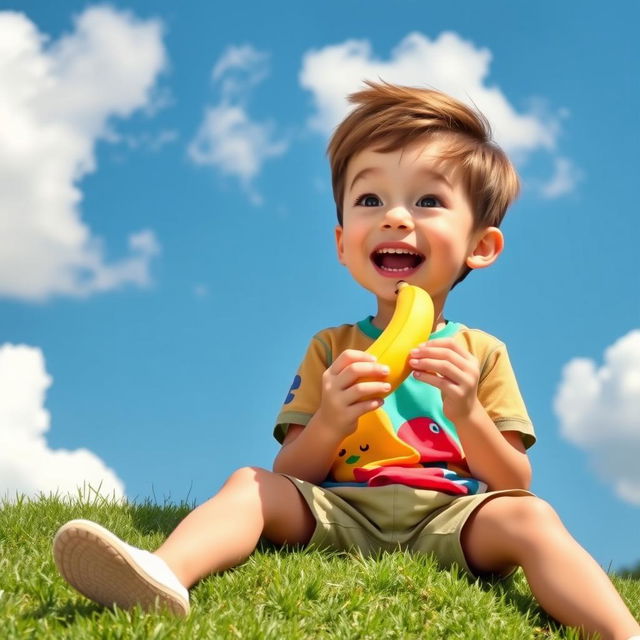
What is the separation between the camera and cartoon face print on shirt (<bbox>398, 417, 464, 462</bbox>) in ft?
16.7

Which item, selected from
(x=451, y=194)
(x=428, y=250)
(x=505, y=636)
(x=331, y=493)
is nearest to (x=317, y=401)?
(x=331, y=493)

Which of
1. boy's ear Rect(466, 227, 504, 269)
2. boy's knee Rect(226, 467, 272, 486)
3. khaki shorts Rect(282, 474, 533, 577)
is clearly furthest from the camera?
boy's ear Rect(466, 227, 504, 269)

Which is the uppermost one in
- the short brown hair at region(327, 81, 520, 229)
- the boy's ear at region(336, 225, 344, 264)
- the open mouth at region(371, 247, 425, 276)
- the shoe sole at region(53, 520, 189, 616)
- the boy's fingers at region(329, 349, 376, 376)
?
the short brown hair at region(327, 81, 520, 229)

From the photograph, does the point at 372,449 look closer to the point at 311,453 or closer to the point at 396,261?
the point at 311,453

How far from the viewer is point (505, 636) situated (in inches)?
162

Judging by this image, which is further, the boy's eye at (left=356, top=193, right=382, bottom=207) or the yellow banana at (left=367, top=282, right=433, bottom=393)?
the boy's eye at (left=356, top=193, right=382, bottom=207)

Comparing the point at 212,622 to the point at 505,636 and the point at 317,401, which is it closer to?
the point at 505,636

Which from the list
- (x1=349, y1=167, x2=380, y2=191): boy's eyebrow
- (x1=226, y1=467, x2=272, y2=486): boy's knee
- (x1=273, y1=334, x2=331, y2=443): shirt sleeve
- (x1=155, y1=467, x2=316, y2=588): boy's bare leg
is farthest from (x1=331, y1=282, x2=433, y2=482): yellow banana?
(x1=349, y1=167, x2=380, y2=191): boy's eyebrow

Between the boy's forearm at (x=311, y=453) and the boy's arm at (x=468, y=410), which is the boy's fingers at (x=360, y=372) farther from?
the boy's forearm at (x=311, y=453)

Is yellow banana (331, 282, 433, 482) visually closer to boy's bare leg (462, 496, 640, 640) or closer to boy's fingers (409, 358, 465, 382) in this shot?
boy's fingers (409, 358, 465, 382)

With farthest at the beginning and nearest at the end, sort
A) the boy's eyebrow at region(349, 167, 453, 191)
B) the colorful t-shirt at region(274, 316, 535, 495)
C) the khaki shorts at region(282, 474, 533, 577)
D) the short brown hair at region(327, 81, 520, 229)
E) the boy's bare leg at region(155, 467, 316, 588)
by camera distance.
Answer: the short brown hair at region(327, 81, 520, 229)
the boy's eyebrow at region(349, 167, 453, 191)
the colorful t-shirt at region(274, 316, 535, 495)
the khaki shorts at region(282, 474, 533, 577)
the boy's bare leg at region(155, 467, 316, 588)

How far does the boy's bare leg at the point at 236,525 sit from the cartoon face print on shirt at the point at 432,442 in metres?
0.68

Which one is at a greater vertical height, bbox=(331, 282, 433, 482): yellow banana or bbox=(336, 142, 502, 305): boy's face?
bbox=(336, 142, 502, 305): boy's face

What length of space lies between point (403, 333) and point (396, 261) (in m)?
0.65
